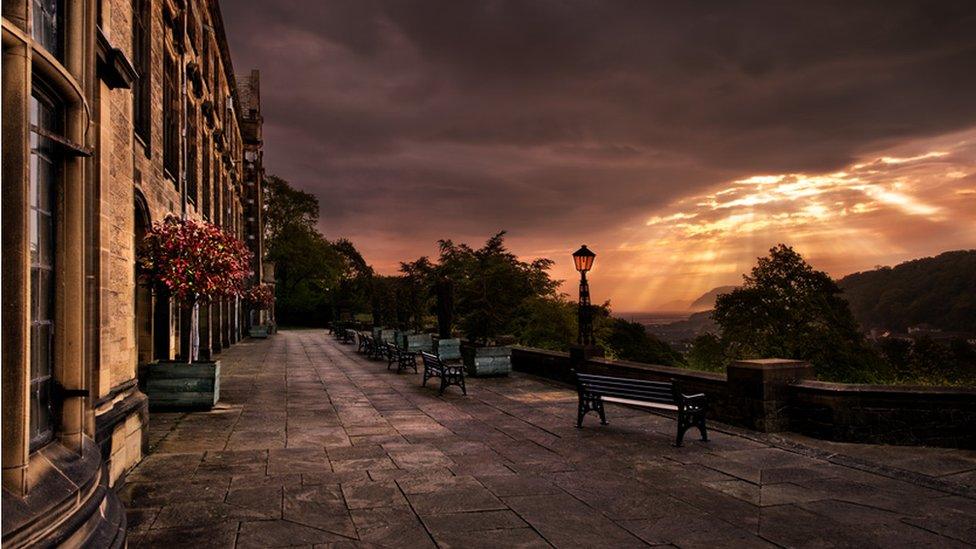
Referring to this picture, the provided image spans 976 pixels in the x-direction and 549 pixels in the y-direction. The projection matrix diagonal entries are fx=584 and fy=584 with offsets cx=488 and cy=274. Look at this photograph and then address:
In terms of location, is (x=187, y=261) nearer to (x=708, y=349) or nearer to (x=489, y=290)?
(x=489, y=290)

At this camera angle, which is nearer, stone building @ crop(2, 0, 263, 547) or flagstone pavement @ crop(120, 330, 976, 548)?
stone building @ crop(2, 0, 263, 547)

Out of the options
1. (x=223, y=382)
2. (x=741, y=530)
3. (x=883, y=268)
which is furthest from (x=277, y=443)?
(x=883, y=268)

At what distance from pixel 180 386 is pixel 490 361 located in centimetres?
702

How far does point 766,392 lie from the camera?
770 centimetres

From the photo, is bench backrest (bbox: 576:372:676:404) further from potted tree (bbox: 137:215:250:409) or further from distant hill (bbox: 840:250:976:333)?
distant hill (bbox: 840:250:976:333)

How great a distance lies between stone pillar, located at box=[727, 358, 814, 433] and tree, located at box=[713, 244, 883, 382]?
27.5 meters

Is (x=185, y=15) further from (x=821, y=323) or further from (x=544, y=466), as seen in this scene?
(x=821, y=323)

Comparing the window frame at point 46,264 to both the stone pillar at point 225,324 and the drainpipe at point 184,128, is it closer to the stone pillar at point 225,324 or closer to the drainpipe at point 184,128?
the drainpipe at point 184,128

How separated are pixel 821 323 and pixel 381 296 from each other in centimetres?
2557

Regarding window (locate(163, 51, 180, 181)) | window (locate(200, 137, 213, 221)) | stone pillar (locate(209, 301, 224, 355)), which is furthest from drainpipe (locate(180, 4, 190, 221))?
stone pillar (locate(209, 301, 224, 355))

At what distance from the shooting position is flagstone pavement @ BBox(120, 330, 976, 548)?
4293 mm

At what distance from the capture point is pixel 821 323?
34406 mm

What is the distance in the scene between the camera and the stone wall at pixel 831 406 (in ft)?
22.3

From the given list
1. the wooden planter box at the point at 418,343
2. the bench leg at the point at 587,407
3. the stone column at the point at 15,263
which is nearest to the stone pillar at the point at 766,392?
the bench leg at the point at 587,407
